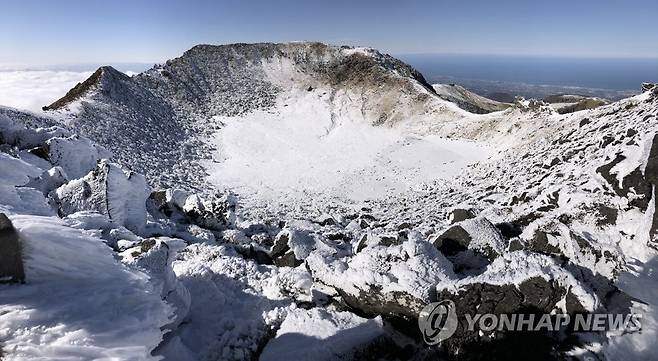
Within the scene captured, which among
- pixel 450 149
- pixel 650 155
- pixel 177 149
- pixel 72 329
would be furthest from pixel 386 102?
pixel 72 329

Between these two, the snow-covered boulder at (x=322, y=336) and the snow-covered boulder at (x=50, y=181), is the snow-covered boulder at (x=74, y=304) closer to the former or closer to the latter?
the snow-covered boulder at (x=322, y=336)

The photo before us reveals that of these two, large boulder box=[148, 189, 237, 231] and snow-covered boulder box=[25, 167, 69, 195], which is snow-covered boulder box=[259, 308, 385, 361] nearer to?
large boulder box=[148, 189, 237, 231]

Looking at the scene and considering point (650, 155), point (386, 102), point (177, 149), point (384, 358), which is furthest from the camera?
point (386, 102)

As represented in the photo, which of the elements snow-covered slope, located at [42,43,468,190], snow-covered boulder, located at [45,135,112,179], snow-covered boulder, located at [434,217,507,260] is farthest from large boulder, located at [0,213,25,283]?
snow-covered slope, located at [42,43,468,190]

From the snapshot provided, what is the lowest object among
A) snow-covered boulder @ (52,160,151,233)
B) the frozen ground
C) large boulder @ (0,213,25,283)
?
the frozen ground

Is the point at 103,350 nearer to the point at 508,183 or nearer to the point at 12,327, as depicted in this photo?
the point at 12,327

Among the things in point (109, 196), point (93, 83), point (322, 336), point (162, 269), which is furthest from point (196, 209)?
point (93, 83)
